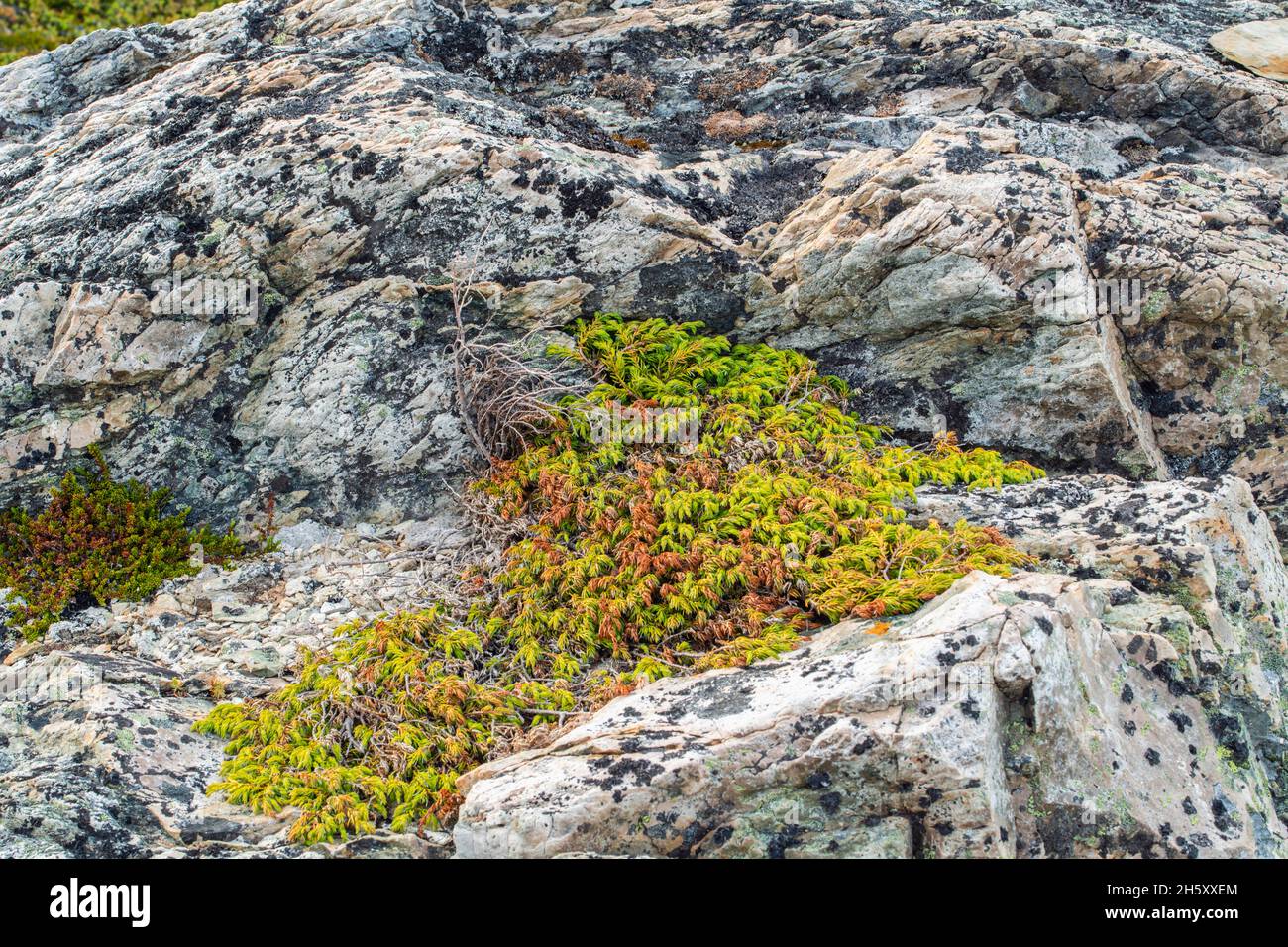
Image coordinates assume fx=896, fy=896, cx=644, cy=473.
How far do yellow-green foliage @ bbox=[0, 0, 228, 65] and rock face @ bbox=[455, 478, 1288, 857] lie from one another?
58.7 ft

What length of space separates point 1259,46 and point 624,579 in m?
10.3

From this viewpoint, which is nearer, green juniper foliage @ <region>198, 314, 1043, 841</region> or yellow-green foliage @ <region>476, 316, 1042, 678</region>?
green juniper foliage @ <region>198, 314, 1043, 841</region>

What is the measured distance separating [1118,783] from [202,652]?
7.40 metres

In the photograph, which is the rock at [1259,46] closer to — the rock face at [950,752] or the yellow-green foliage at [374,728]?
the rock face at [950,752]

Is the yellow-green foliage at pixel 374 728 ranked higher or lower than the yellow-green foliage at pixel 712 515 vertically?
lower

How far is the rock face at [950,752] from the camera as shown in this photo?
18.3ft

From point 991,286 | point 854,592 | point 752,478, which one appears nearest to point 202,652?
point 752,478

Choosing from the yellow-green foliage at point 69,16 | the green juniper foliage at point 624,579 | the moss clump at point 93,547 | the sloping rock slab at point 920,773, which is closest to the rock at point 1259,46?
the green juniper foliage at point 624,579

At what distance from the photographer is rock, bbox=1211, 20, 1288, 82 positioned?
35.1 ft

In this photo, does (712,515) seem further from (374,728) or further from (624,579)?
(374,728)

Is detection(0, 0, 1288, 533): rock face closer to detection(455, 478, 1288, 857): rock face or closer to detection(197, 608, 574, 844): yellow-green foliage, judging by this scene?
detection(197, 608, 574, 844): yellow-green foliage

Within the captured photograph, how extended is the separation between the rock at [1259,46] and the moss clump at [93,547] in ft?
42.0

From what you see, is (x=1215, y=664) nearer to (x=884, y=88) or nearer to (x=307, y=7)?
(x=884, y=88)

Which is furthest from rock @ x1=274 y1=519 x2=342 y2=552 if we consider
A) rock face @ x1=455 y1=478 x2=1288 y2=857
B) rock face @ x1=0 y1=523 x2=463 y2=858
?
rock face @ x1=455 y1=478 x2=1288 y2=857
